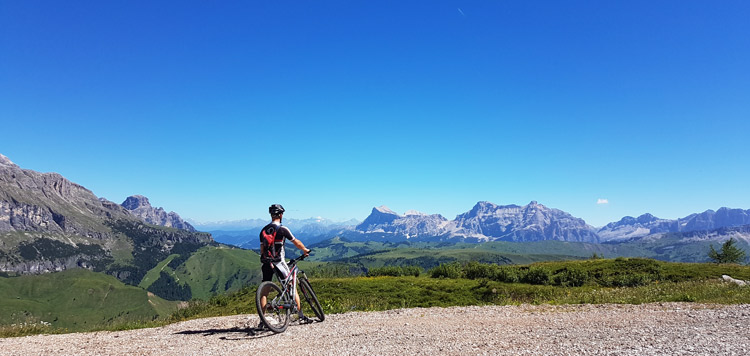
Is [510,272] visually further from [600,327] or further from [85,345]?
[85,345]

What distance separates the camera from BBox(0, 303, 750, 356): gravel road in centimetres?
943

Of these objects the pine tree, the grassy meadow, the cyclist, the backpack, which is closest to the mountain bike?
the cyclist

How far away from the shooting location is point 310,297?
14031 mm

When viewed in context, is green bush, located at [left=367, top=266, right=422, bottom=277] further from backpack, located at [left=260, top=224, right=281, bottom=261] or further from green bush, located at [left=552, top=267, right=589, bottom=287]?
backpack, located at [left=260, top=224, right=281, bottom=261]

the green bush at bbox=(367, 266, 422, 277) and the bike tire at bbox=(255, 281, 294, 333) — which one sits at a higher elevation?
the bike tire at bbox=(255, 281, 294, 333)

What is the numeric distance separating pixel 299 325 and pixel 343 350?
413 cm

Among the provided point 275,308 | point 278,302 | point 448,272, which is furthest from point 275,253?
point 448,272

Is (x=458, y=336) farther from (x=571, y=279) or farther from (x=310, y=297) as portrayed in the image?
(x=571, y=279)

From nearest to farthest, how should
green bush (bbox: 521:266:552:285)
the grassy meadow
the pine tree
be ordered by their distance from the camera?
the grassy meadow, green bush (bbox: 521:266:552:285), the pine tree

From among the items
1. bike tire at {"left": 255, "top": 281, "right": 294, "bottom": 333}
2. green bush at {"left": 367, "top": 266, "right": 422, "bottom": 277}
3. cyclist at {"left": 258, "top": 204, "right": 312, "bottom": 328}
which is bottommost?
green bush at {"left": 367, "top": 266, "right": 422, "bottom": 277}

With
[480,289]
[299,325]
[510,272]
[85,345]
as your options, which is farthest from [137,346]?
[510,272]

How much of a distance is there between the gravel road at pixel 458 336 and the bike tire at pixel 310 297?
439 millimetres

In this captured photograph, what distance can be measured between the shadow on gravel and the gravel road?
4 cm

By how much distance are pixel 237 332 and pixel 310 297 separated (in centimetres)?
276
